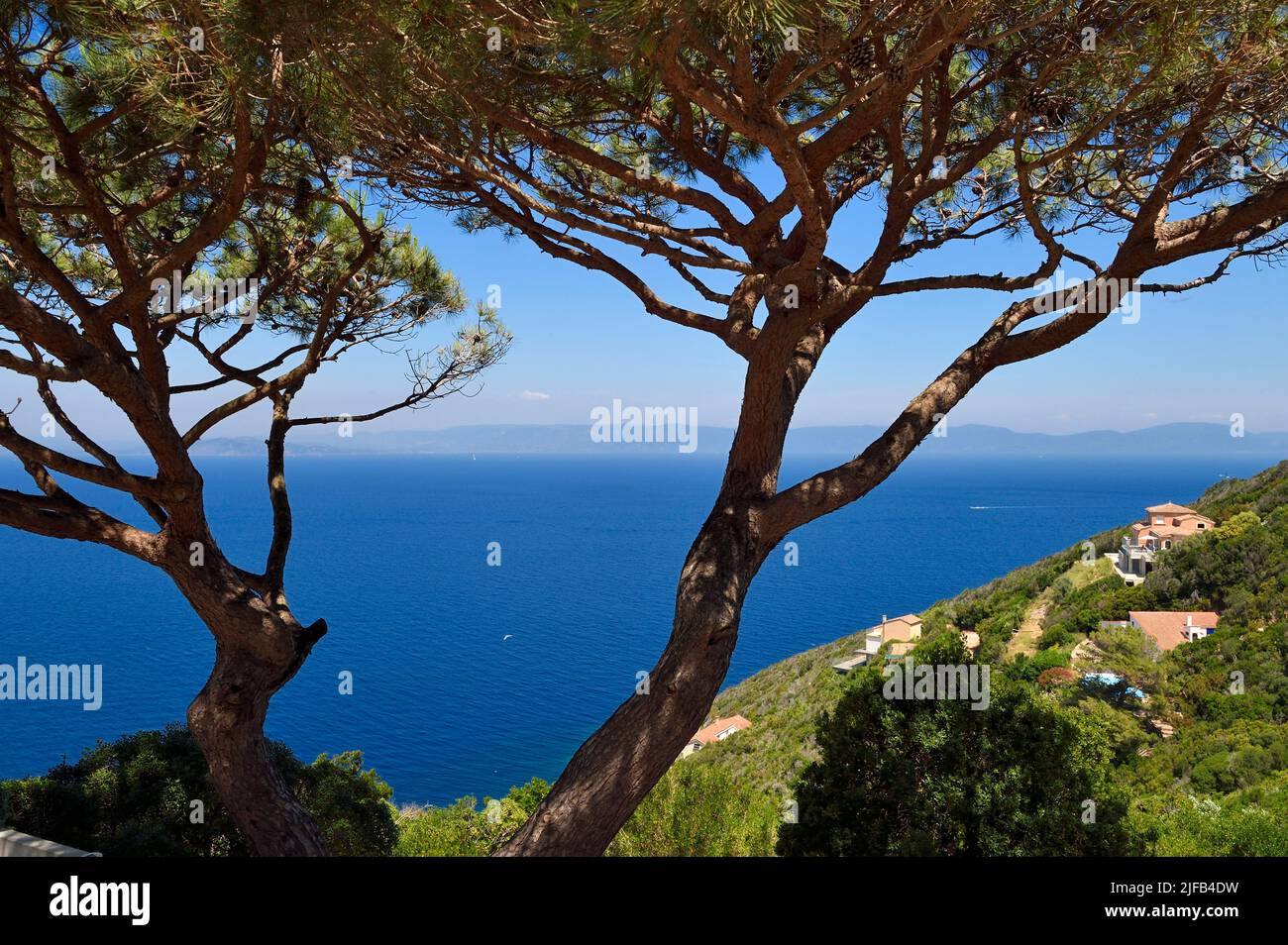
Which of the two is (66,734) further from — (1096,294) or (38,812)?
(1096,294)

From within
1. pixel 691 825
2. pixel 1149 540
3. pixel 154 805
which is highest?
pixel 154 805

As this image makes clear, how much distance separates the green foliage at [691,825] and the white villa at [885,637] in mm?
17539

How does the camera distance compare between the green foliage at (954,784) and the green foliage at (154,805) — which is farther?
the green foliage at (154,805)

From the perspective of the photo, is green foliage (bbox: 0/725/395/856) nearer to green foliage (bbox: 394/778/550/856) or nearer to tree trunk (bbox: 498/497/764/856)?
green foliage (bbox: 394/778/550/856)

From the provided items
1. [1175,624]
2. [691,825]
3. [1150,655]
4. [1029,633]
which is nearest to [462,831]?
[691,825]

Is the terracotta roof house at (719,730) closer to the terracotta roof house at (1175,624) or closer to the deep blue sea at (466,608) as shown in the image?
the deep blue sea at (466,608)

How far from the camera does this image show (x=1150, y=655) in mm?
17344

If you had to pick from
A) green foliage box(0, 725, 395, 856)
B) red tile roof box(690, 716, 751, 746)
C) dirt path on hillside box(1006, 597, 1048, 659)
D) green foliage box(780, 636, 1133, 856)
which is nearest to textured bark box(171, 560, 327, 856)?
green foliage box(0, 725, 395, 856)

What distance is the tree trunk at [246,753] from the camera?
10.3 ft

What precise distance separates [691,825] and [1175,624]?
1732cm

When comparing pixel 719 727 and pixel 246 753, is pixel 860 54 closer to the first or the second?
pixel 246 753

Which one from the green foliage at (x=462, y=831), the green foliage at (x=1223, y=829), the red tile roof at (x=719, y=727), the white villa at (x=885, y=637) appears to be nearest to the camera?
the green foliage at (x=1223, y=829)

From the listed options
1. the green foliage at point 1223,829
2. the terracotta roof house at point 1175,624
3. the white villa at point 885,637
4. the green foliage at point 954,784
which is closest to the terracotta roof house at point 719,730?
the white villa at point 885,637
